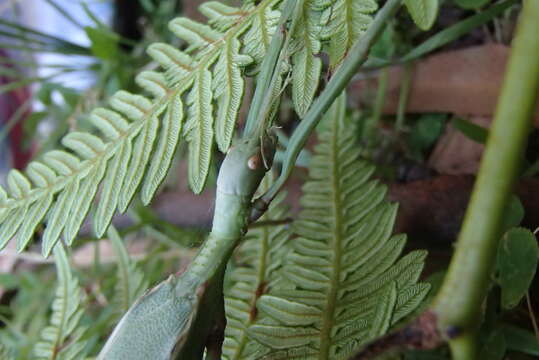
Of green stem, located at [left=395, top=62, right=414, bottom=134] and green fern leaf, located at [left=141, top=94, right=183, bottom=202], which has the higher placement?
green stem, located at [left=395, top=62, right=414, bottom=134]

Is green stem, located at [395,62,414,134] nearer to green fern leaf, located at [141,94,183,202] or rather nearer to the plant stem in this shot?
green fern leaf, located at [141,94,183,202]

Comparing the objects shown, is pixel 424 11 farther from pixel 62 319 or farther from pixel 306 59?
pixel 62 319

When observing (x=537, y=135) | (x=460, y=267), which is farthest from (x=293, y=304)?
(x=537, y=135)

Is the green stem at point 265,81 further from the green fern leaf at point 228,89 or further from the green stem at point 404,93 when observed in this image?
the green stem at point 404,93

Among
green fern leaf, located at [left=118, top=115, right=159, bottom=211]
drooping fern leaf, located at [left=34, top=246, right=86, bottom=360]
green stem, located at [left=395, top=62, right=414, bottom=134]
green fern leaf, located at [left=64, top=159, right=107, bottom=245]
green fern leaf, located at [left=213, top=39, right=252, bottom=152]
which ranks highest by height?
green stem, located at [left=395, top=62, right=414, bottom=134]

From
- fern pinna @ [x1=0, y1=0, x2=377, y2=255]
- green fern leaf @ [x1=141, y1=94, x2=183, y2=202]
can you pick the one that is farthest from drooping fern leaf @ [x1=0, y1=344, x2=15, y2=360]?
green fern leaf @ [x1=141, y1=94, x2=183, y2=202]

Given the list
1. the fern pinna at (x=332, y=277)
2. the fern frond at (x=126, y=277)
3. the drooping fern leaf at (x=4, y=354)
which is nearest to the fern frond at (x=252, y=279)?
the fern pinna at (x=332, y=277)

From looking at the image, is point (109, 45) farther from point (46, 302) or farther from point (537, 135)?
point (537, 135)
